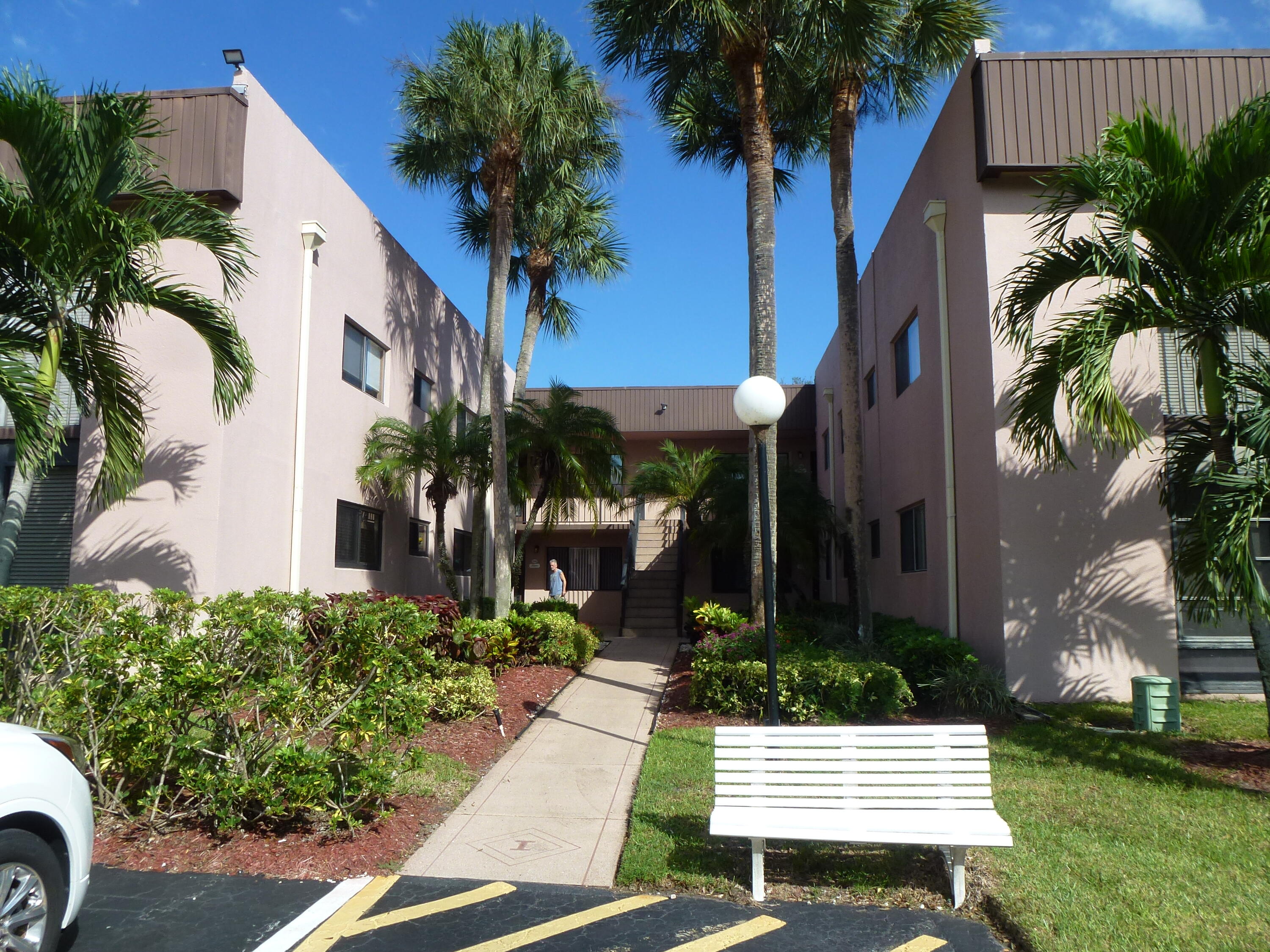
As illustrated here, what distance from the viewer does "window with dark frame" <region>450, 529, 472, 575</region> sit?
64.1 ft

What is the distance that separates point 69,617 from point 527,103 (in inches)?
392

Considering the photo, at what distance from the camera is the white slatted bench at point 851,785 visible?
4.64m

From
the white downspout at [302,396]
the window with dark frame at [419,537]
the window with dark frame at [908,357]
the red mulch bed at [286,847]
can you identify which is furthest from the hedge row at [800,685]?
the window with dark frame at [419,537]

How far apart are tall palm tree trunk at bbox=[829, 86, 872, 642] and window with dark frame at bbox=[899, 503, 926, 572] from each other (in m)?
1.10

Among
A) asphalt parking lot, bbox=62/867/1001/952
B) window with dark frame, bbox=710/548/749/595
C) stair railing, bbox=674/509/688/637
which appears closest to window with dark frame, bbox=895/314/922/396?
stair railing, bbox=674/509/688/637

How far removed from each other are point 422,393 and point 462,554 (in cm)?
438

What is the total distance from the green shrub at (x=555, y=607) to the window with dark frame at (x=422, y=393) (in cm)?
449

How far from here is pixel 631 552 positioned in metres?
22.7

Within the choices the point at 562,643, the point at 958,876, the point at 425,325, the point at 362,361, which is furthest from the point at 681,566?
the point at 958,876

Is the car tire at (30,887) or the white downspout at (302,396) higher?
the white downspout at (302,396)

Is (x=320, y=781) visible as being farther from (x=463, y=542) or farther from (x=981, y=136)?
(x=463, y=542)

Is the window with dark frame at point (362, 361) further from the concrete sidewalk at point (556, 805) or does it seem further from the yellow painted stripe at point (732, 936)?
the yellow painted stripe at point (732, 936)

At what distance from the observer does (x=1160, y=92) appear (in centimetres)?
1027

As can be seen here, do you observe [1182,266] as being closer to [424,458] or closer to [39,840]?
[39,840]
